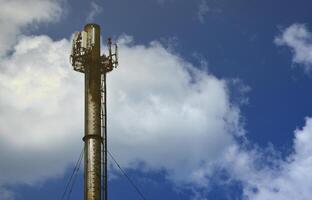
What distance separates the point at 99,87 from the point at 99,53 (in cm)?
267

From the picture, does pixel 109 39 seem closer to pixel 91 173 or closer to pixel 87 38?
pixel 87 38

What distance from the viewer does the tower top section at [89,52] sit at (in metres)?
49.8

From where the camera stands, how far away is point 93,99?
48531 millimetres

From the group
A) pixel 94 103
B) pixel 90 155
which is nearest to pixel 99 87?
pixel 94 103

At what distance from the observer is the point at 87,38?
5009 cm

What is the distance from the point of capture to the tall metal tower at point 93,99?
4650cm

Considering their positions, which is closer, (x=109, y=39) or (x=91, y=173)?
(x=91, y=173)

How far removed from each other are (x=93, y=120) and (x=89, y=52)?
206 inches

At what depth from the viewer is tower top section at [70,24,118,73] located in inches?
1961

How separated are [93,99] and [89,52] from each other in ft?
11.9

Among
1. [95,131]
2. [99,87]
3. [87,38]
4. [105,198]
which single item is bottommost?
[105,198]

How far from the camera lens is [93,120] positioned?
47875mm

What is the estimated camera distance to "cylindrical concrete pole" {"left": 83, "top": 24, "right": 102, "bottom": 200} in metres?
46.2

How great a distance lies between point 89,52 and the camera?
49.8m
